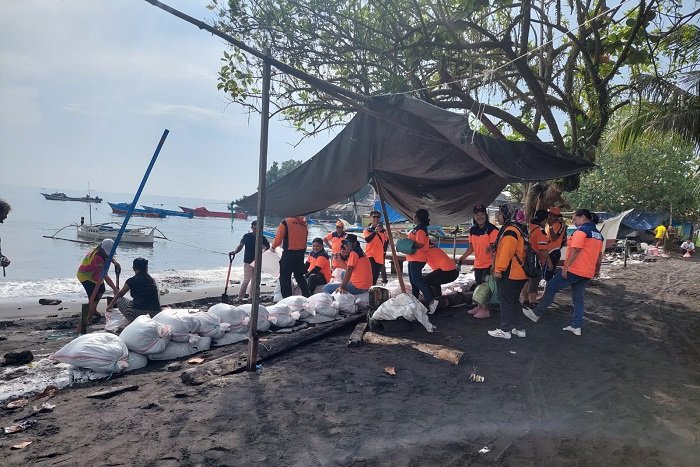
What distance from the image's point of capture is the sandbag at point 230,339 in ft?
17.6

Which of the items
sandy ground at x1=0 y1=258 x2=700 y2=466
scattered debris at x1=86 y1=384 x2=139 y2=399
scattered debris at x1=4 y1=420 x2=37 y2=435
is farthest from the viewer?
scattered debris at x1=86 y1=384 x2=139 y2=399

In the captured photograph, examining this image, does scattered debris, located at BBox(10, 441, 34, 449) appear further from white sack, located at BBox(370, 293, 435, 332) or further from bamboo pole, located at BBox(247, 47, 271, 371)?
white sack, located at BBox(370, 293, 435, 332)

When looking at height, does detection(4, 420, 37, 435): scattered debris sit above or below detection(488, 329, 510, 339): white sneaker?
below

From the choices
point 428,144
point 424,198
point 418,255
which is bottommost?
point 418,255

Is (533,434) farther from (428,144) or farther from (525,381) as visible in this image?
(428,144)

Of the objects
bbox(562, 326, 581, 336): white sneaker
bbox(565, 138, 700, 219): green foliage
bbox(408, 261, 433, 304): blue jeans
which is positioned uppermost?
bbox(565, 138, 700, 219): green foliage

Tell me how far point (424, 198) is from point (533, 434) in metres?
4.51

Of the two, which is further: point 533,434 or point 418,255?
point 418,255

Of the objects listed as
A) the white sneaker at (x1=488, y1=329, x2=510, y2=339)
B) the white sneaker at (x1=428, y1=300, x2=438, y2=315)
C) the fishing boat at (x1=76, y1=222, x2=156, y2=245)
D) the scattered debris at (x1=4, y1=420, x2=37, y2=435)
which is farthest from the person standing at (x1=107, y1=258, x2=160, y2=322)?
the fishing boat at (x1=76, y1=222, x2=156, y2=245)

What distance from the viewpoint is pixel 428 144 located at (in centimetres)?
566

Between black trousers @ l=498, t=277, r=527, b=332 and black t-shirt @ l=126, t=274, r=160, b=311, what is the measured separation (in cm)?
435

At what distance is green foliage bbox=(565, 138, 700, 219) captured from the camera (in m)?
23.2

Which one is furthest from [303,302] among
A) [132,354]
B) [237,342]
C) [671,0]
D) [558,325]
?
[671,0]

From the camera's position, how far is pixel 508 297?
207 inches
